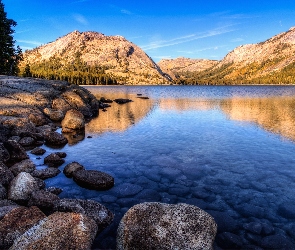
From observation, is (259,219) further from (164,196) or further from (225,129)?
(225,129)

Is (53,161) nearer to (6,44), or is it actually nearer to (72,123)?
(72,123)

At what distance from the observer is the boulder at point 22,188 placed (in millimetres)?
12305

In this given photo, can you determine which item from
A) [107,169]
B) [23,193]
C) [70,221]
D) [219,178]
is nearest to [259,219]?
[219,178]

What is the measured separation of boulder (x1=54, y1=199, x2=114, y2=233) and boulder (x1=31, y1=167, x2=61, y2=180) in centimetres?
552

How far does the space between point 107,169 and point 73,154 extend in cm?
508

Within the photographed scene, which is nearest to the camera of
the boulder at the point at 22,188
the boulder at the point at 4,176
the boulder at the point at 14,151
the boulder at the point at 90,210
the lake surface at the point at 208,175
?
the boulder at the point at 90,210

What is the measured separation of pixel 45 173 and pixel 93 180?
146 inches

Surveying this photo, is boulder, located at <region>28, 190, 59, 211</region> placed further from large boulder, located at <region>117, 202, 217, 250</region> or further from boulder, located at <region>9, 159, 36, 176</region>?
boulder, located at <region>9, 159, 36, 176</region>

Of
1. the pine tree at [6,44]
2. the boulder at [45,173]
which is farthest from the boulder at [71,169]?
the pine tree at [6,44]

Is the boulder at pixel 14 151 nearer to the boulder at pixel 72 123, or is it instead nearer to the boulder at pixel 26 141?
the boulder at pixel 26 141

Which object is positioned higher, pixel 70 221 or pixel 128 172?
pixel 70 221

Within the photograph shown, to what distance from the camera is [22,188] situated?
496 inches

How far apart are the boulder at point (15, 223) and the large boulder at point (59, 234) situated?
41.1 inches

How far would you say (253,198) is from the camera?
45.1 feet
